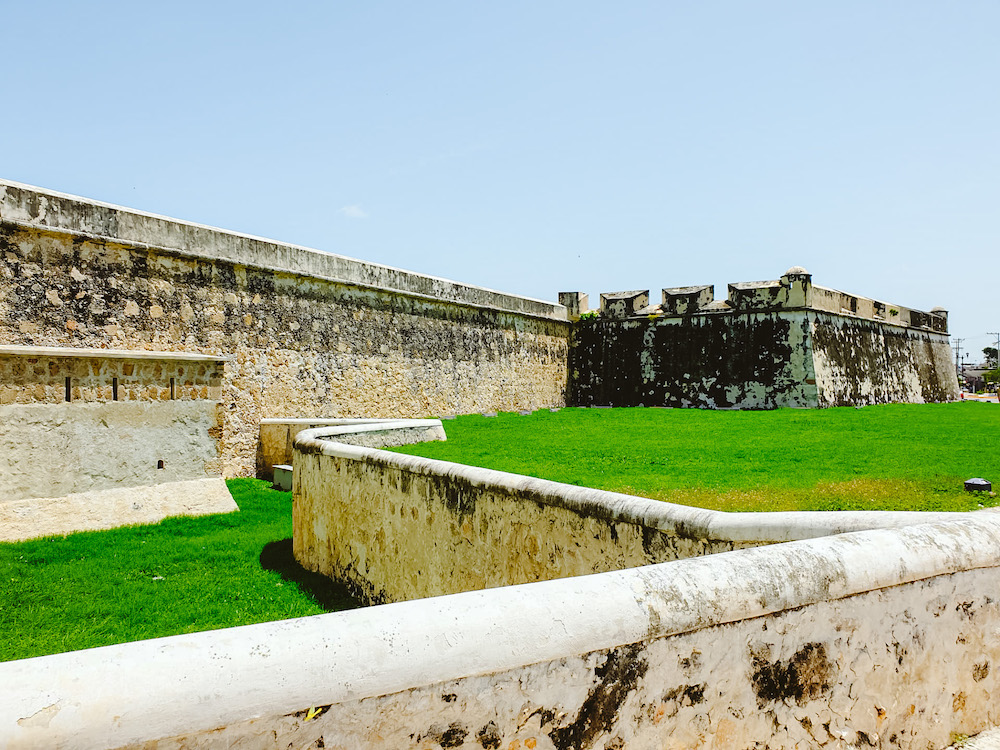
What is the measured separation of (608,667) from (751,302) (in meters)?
15.4

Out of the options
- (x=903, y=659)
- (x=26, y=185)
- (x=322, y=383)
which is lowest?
(x=903, y=659)

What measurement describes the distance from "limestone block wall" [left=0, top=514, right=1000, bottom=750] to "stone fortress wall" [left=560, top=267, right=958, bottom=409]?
13.7 metres

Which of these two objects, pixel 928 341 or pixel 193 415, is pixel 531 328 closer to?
pixel 193 415

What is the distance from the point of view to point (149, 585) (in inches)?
237

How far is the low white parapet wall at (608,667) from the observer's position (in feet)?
4.52

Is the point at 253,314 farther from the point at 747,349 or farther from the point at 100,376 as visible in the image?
the point at 747,349

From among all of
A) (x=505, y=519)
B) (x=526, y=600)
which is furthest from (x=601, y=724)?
(x=505, y=519)

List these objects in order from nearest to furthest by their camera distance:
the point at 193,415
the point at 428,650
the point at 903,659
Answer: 1. the point at 428,650
2. the point at 903,659
3. the point at 193,415

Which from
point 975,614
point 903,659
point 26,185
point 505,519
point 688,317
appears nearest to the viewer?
point 903,659

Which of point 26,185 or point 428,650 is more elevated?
point 26,185

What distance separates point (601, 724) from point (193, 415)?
8790 millimetres

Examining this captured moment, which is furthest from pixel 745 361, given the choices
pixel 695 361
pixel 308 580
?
pixel 308 580

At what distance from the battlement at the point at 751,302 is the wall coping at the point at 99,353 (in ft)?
37.0

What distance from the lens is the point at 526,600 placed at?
176 cm
